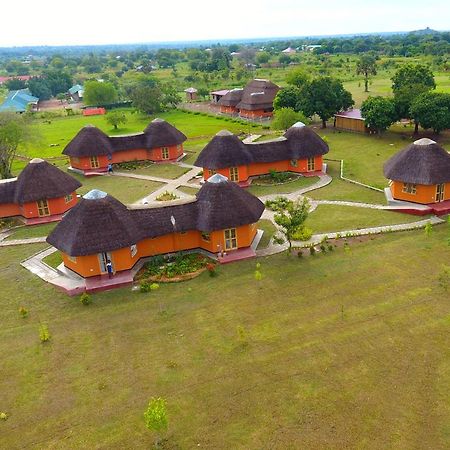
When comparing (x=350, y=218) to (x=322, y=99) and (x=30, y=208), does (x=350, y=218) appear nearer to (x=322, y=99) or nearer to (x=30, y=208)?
(x=30, y=208)

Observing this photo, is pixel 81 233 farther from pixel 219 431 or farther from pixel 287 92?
pixel 287 92

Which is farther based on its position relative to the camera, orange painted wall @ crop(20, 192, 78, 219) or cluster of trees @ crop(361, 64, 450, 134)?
cluster of trees @ crop(361, 64, 450, 134)

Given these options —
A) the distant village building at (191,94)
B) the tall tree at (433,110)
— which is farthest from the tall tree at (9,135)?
the distant village building at (191,94)

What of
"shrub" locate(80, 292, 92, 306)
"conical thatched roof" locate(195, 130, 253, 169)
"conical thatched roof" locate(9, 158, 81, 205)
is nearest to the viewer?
"shrub" locate(80, 292, 92, 306)

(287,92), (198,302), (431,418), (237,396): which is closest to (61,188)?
(198,302)

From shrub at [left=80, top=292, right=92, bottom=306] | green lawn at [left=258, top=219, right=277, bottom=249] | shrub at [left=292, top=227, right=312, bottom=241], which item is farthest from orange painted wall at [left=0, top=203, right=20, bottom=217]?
shrub at [left=292, top=227, right=312, bottom=241]

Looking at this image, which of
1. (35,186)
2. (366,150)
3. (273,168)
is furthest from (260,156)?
(35,186)

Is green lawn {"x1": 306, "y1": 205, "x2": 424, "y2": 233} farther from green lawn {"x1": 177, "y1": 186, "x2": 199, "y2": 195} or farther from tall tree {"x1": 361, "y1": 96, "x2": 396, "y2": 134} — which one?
tall tree {"x1": 361, "y1": 96, "x2": 396, "y2": 134}
